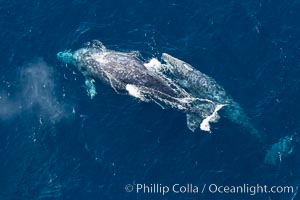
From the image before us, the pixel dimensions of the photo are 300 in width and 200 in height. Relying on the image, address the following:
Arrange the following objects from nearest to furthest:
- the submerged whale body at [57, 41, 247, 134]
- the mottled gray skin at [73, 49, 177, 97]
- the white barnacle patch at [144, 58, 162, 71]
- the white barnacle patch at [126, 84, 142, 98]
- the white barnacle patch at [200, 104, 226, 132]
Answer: the white barnacle patch at [200, 104, 226, 132] → the submerged whale body at [57, 41, 247, 134] → the mottled gray skin at [73, 49, 177, 97] → the white barnacle patch at [126, 84, 142, 98] → the white barnacle patch at [144, 58, 162, 71]

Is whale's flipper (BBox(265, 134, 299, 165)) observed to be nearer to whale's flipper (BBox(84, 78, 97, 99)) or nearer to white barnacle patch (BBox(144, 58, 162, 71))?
white barnacle patch (BBox(144, 58, 162, 71))

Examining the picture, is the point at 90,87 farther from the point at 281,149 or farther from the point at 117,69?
the point at 281,149

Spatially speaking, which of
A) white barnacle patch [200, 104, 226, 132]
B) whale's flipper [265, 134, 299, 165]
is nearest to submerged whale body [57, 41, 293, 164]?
white barnacle patch [200, 104, 226, 132]

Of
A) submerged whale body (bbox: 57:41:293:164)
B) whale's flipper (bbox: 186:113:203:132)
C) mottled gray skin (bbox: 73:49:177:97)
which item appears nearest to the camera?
whale's flipper (bbox: 186:113:203:132)

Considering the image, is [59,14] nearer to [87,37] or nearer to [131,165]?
[87,37]

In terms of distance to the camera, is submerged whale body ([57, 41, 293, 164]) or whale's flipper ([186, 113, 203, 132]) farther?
submerged whale body ([57, 41, 293, 164])

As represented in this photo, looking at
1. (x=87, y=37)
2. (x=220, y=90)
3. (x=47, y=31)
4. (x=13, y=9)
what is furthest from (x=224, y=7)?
(x=13, y=9)

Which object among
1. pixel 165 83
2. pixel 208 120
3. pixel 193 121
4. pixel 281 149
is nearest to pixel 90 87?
pixel 165 83
